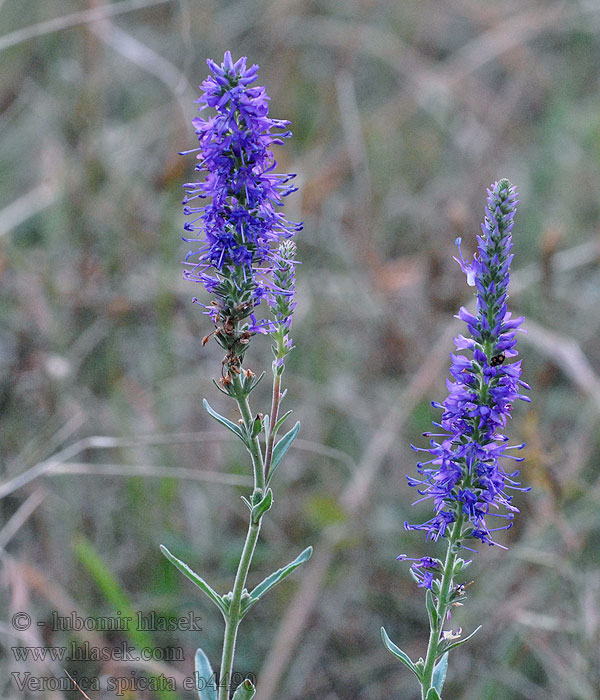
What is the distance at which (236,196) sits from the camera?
252cm

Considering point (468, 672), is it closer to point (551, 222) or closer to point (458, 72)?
point (551, 222)

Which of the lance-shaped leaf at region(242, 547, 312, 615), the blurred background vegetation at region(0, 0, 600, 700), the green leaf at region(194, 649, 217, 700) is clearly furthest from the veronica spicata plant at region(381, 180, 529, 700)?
the blurred background vegetation at region(0, 0, 600, 700)

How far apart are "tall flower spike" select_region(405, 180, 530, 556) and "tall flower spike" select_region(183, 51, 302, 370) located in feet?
2.02

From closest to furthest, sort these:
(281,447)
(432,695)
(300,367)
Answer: (432,695)
(281,447)
(300,367)

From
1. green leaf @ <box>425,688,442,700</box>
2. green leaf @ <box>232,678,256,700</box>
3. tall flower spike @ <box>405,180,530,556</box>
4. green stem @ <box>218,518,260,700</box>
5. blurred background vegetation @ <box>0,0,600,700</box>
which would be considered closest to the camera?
tall flower spike @ <box>405,180,530,556</box>

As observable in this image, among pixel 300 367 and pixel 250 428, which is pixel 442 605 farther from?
pixel 300 367

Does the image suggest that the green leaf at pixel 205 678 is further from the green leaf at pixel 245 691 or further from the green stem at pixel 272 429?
the green stem at pixel 272 429

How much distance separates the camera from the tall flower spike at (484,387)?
2293mm

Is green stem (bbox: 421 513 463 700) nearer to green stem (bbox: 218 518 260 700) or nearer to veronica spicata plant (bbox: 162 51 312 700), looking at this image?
veronica spicata plant (bbox: 162 51 312 700)

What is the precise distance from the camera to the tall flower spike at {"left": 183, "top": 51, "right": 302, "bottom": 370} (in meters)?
2.45

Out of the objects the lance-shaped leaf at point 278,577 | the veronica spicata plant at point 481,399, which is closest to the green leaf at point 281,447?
the lance-shaped leaf at point 278,577

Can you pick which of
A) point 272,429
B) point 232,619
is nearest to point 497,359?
point 272,429

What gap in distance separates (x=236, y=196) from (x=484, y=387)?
94 centimetres

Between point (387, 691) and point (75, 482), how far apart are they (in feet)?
8.07
